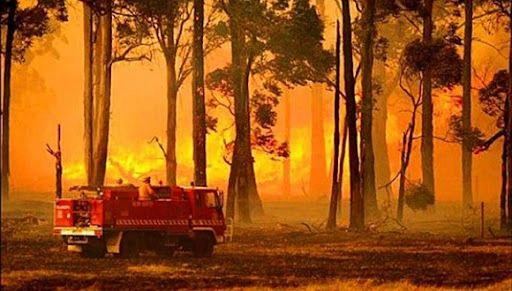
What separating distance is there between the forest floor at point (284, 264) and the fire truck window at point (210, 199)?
5.25 ft

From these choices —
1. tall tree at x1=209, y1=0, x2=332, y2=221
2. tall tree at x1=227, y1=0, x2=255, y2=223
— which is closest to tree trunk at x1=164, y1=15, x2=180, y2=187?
tall tree at x1=227, y1=0, x2=255, y2=223

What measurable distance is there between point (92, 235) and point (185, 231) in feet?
12.1

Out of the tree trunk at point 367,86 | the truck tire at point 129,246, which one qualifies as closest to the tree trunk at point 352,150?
the tree trunk at point 367,86

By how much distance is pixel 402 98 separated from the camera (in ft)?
341

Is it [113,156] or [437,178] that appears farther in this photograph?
[437,178]

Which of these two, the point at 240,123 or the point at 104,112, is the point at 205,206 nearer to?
the point at 104,112

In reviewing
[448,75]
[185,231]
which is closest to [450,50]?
[448,75]

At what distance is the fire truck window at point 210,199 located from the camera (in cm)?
3169

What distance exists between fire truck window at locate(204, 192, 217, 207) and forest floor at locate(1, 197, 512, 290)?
5.25 ft

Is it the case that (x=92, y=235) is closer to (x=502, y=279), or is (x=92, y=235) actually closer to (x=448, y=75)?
(x=502, y=279)

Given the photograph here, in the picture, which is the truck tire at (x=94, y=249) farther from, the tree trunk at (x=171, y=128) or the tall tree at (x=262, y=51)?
the tree trunk at (x=171, y=128)

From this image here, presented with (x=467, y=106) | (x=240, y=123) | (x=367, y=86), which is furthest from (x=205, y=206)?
(x=467, y=106)

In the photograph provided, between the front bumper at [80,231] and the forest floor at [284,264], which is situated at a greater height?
the front bumper at [80,231]

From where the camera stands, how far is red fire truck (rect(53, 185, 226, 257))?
27.8m
